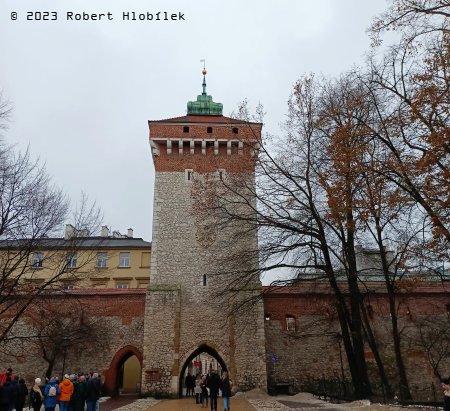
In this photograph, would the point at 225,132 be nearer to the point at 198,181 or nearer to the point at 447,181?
the point at 198,181

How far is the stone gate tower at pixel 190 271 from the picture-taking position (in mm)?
20219

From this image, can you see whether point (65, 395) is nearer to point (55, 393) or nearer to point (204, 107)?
point (55, 393)

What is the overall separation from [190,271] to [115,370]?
18.7 ft

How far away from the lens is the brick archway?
21297mm

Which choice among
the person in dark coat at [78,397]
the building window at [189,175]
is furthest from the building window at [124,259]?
the person in dark coat at [78,397]

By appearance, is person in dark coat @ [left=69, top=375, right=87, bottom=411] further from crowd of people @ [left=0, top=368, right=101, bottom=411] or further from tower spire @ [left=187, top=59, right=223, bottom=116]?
tower spire @ [left=187, top=59, right=223, bottom=116]

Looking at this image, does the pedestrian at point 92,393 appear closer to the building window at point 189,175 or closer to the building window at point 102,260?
the building window at point 189,175

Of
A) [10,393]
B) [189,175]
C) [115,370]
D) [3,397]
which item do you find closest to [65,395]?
[10,393]

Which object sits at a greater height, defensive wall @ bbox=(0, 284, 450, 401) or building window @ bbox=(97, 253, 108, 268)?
building window @ bbox=(97, 253, 108, 268)

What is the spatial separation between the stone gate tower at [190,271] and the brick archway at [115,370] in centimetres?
179

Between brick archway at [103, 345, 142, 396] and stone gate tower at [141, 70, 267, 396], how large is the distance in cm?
179

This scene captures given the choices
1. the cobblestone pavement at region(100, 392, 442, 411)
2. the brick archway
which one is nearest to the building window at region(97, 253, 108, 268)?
the brick archway

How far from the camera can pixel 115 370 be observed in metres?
21.6

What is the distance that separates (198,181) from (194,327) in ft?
23.3
